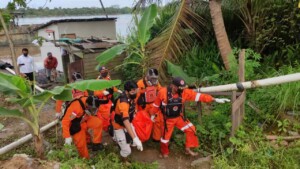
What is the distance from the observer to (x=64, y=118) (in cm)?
461

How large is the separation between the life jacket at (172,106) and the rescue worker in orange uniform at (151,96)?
0.30 m

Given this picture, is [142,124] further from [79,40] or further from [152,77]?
[79,40]

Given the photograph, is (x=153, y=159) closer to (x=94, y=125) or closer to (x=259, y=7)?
(x=94, y=125)

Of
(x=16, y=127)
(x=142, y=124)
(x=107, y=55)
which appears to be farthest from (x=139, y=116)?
(x=16, y=127)

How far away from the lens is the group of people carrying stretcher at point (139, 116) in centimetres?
460

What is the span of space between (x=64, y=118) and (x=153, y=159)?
65.0 inches

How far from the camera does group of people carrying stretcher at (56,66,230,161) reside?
4.60 metres

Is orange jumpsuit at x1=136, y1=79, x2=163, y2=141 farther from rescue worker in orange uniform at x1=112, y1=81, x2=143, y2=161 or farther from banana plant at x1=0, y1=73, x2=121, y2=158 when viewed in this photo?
banana plant at x1=0, y1=73, x2=121, y2=158

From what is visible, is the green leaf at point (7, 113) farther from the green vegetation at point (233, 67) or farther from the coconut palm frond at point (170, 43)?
the coconut palm frond at point (170, 43)

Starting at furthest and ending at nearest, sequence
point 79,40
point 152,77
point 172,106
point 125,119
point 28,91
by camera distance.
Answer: point 79,40 → point 152,77 → point 172,106 → point 125,119 → point 28,91

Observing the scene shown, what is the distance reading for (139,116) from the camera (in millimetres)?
4906

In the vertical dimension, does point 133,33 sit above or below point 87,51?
above

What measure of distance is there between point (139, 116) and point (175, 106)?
62 cm

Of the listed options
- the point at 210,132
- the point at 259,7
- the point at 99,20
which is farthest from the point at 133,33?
the point at 210,132
